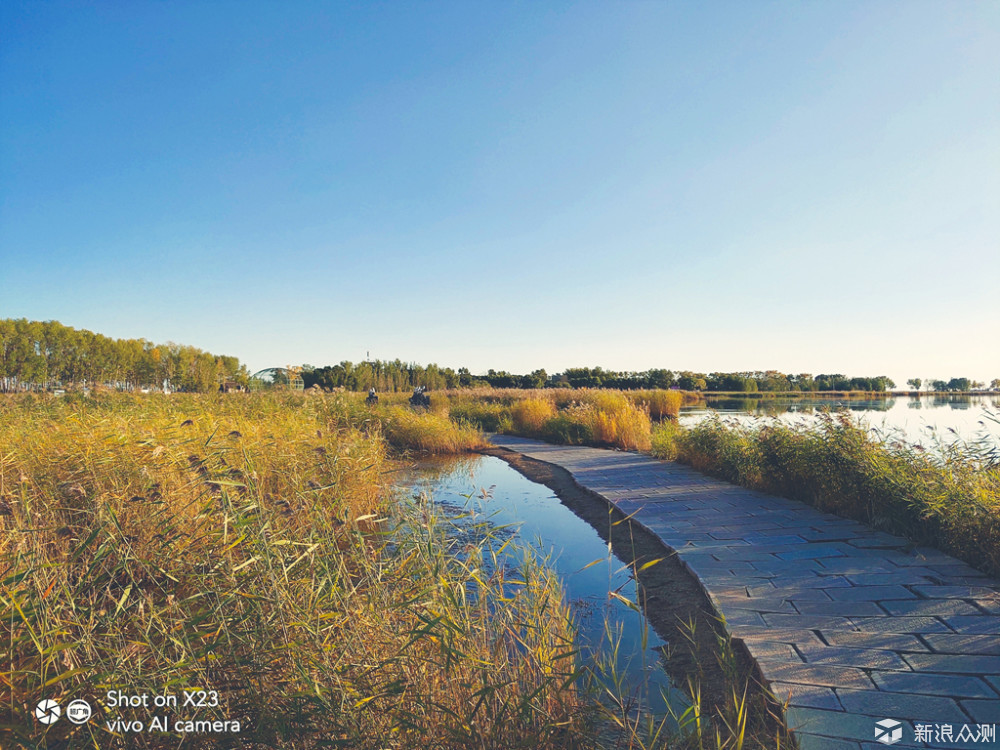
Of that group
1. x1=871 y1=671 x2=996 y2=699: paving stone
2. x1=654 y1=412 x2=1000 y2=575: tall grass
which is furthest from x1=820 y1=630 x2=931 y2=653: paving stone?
x1=654 y1=412 x2=1000 y2=575: tall grass

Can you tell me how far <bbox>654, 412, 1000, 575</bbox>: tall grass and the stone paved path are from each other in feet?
0.57

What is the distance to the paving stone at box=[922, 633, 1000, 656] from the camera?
2.13 metres

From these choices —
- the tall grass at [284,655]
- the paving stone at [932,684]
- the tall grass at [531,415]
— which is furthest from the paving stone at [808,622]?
the tall grass at [531,415]

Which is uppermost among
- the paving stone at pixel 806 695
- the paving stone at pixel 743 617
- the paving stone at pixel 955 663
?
the paving stone at pixel 955 663

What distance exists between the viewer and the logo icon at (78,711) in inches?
58.6

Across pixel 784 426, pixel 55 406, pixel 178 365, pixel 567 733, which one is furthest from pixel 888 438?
pixel 178 365

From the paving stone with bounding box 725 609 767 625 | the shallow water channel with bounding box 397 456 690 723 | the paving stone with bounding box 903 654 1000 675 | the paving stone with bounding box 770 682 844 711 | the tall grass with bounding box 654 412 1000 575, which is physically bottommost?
the shallow water channel with bounding box 397 456 690 723

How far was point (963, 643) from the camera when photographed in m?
2.19

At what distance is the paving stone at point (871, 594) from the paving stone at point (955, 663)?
0.57 m

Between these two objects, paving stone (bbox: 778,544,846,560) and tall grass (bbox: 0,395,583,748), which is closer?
tall grass (bbox: 0,395,583,748)

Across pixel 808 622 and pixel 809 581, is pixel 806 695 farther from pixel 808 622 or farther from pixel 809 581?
pixel 809 581

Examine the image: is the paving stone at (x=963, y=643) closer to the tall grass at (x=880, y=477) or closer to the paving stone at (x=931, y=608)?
the paving stone at (x=931, y=608)

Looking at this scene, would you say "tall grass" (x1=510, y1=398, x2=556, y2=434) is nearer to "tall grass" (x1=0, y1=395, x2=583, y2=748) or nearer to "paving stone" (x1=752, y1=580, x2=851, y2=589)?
"paving stone" (x1=752, y1=580, x2=851, y2=589)

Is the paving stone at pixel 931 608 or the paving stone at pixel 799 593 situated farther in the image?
the paving stone at pixel 799 593
